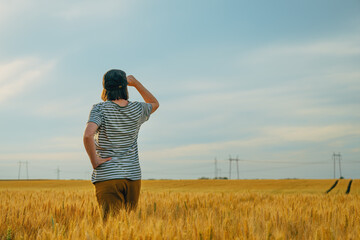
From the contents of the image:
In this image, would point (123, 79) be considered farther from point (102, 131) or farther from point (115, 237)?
point (115, 237)

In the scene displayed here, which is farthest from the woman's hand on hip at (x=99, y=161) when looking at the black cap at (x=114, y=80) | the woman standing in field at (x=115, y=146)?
the black cap at (x=114, y=80)

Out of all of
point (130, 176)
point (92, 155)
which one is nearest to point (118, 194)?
point (130, 176)

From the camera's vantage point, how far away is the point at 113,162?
3.34m

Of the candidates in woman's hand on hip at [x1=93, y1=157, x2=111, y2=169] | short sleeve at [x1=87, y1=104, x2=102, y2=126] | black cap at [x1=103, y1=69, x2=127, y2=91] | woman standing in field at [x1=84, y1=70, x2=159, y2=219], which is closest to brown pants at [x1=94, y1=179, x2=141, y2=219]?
woman standing in field at [x1=84, y1=70, x2=159, y2=219]

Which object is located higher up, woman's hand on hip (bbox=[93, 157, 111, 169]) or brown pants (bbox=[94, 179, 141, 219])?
woman's hand on hip (bbox=[93, 157, 111, 169])

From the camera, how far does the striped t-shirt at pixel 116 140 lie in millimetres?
3322

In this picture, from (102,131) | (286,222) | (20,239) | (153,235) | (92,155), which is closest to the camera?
(153,235)

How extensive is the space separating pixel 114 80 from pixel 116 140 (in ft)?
2.07

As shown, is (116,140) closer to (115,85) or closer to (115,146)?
(115,146)

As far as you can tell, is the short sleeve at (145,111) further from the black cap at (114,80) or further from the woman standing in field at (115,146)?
the black cap at (114,80)

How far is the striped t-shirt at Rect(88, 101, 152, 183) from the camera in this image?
10.9 feet

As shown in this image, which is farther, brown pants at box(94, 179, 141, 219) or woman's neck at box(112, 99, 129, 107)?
woman's neck at box(112, 99, 129, 107)

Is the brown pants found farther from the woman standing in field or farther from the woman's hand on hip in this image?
the woman's hand on hip

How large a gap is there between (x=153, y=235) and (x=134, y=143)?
1.71m
